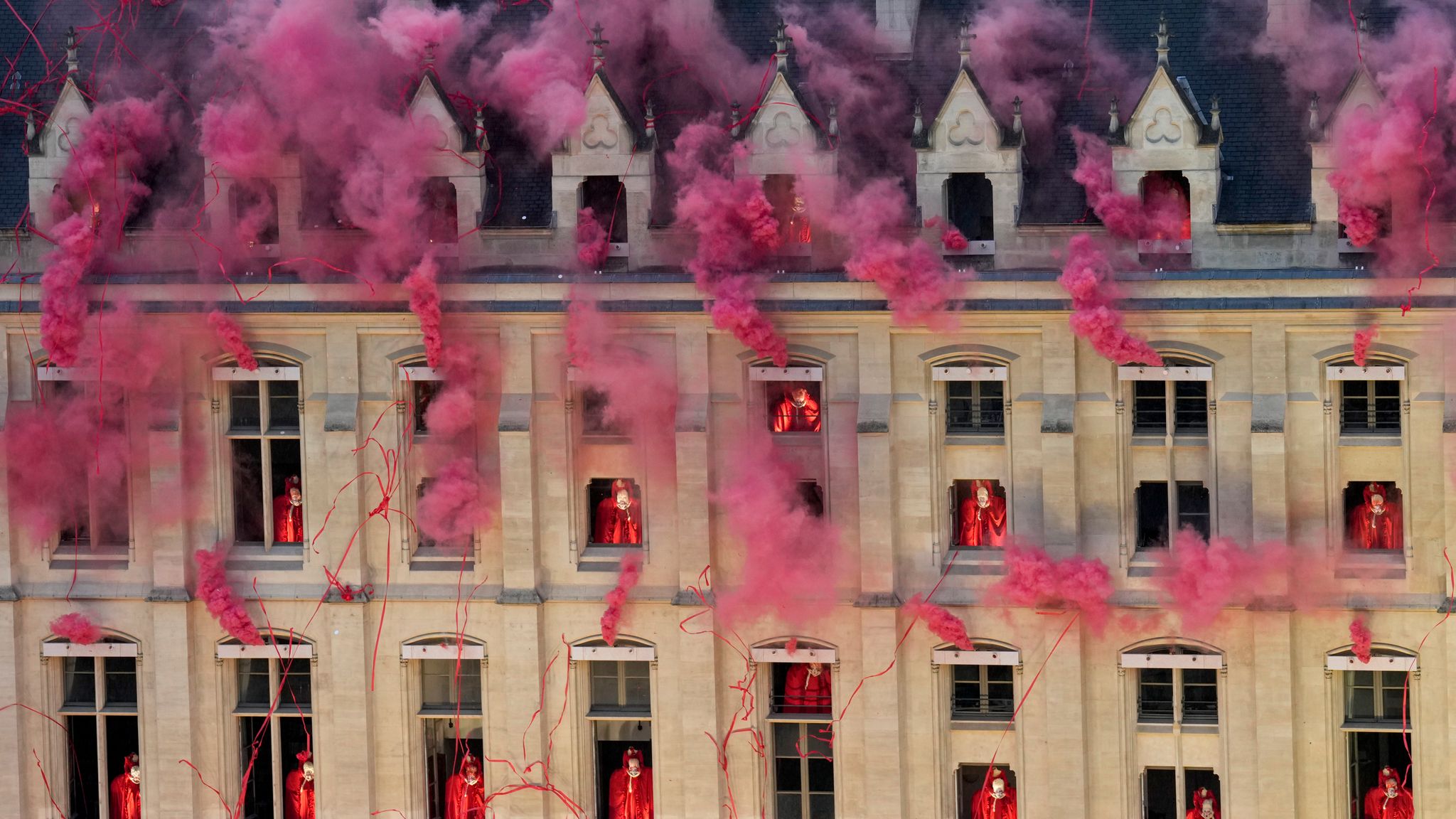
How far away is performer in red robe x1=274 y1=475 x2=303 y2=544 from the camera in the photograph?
60188 millimetres

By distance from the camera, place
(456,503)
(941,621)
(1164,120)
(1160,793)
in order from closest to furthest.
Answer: (1164,120), (941,621), (1160,793), (456,503)

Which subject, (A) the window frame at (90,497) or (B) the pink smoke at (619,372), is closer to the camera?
(B) the pink smoke at (619,372)

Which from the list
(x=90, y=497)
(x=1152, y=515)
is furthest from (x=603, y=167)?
(x=1152, y=515)

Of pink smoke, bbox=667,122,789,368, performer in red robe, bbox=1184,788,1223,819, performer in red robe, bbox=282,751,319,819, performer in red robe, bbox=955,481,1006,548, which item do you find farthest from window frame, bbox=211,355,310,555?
performer in red robe, bbox=1184,788,1223,819

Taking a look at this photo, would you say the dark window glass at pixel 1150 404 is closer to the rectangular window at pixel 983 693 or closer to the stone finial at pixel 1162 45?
the rectangular window at pixel 983 693

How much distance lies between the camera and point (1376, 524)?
56.7 metres

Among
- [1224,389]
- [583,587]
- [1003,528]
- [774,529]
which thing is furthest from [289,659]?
[1224,389]

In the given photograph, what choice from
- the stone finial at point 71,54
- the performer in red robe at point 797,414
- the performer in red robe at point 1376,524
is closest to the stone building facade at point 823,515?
the performer in red robe at point 1376,524

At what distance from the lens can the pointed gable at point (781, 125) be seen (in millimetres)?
57750

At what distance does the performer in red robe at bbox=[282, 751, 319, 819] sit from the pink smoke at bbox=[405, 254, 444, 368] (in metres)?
9.54

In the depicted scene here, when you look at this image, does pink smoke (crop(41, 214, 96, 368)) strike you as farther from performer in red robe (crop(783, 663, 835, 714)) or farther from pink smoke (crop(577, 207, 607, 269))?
performer in red robe (crop(783, 663, 835, 714))

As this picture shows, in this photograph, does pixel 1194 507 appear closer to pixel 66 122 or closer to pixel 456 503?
pixel 456 503

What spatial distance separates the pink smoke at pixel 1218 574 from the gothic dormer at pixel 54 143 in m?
24.7

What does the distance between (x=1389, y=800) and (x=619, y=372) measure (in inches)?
698
